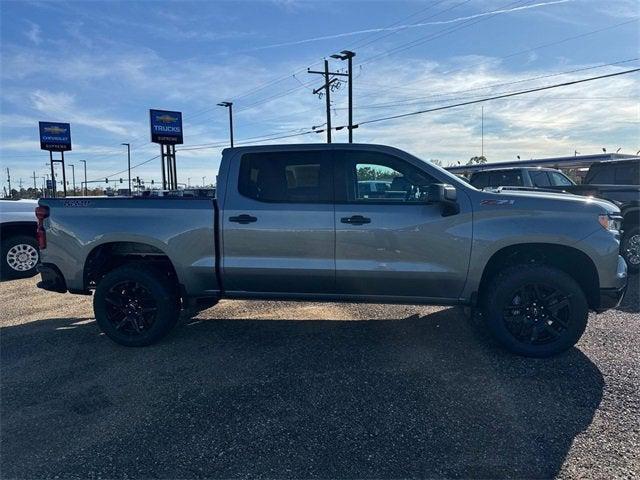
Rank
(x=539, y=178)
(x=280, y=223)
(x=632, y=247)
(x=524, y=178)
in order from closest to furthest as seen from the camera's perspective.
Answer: (x=280, y=223) < (x=632, y=247) < (x=524, y=178) < (x=539, y=178)

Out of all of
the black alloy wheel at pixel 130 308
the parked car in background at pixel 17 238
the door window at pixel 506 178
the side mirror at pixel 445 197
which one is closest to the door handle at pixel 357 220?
the side mirror at pixel 445 197

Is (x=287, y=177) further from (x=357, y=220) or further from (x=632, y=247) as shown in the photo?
(x=632, y=247)

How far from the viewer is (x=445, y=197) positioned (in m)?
3.92

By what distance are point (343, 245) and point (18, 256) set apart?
7.01m

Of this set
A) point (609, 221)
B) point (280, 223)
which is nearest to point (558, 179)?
point (609, 221)

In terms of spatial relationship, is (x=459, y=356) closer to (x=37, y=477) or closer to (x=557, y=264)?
(x=557, y=264)

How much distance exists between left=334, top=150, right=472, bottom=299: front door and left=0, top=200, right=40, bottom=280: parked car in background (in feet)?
22.4

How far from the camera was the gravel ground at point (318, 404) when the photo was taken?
272 centimetres

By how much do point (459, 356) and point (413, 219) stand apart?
1369 millimetres

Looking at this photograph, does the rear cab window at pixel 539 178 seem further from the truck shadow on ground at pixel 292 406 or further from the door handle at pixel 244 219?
the door handle at pixel 244 219

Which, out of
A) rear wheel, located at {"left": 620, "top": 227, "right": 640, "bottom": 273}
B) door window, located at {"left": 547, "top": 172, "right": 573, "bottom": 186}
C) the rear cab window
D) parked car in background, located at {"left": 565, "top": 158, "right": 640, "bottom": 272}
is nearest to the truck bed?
parked car in background, located at {"left": 565, "top": 158, "right": 640, "bottom": 272}

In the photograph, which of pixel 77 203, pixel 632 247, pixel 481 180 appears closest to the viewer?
pixel 77 203

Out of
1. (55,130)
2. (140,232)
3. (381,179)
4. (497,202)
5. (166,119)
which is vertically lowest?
(140,232)

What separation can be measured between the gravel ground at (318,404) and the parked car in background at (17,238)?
3.63m
